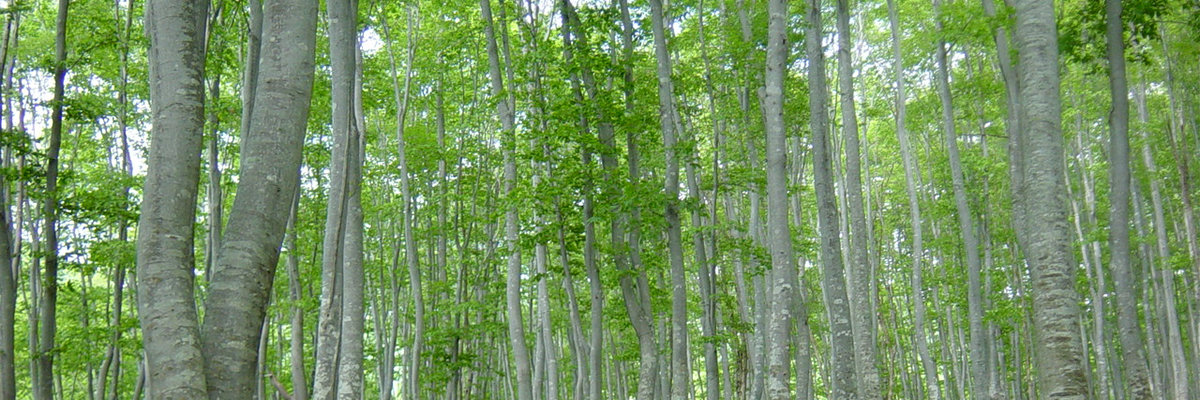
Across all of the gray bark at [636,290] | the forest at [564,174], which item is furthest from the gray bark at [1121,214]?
the gray bark at [636,290]

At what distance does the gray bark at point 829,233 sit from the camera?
34.8 feet

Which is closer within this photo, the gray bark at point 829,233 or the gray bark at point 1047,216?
the gray bark at point 1047,216

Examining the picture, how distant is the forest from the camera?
13.1ft

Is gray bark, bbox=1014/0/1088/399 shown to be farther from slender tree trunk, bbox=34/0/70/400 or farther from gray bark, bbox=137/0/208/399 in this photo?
slender tree trunk, bbox=34/0/70/400

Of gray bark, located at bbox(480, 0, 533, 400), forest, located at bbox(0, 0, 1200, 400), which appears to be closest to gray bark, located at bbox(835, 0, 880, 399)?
forest, located at bbox(0, 0, 1200, 400)

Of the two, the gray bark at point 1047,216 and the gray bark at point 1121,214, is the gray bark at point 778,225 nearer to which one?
the gray bark at point 1047,216

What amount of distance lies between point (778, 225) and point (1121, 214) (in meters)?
3.58

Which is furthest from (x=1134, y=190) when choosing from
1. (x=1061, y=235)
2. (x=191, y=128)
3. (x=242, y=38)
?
(x=191, y=128)

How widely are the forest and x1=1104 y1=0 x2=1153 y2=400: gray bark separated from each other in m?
0.04

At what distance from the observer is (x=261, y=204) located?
386 centimetres

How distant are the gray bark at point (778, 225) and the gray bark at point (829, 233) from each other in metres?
0.89

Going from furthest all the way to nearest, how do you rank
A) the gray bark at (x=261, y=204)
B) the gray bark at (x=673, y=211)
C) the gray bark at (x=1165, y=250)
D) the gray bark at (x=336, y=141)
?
the gray bark at (x=1165, y=250) → the gray bark at (x=673, y=211) → the gray bark at (x=336, y=141) → the gray bark at (x=261, y=204)

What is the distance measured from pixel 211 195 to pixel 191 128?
28.6 ft

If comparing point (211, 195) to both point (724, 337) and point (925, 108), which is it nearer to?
point (724, 337)
